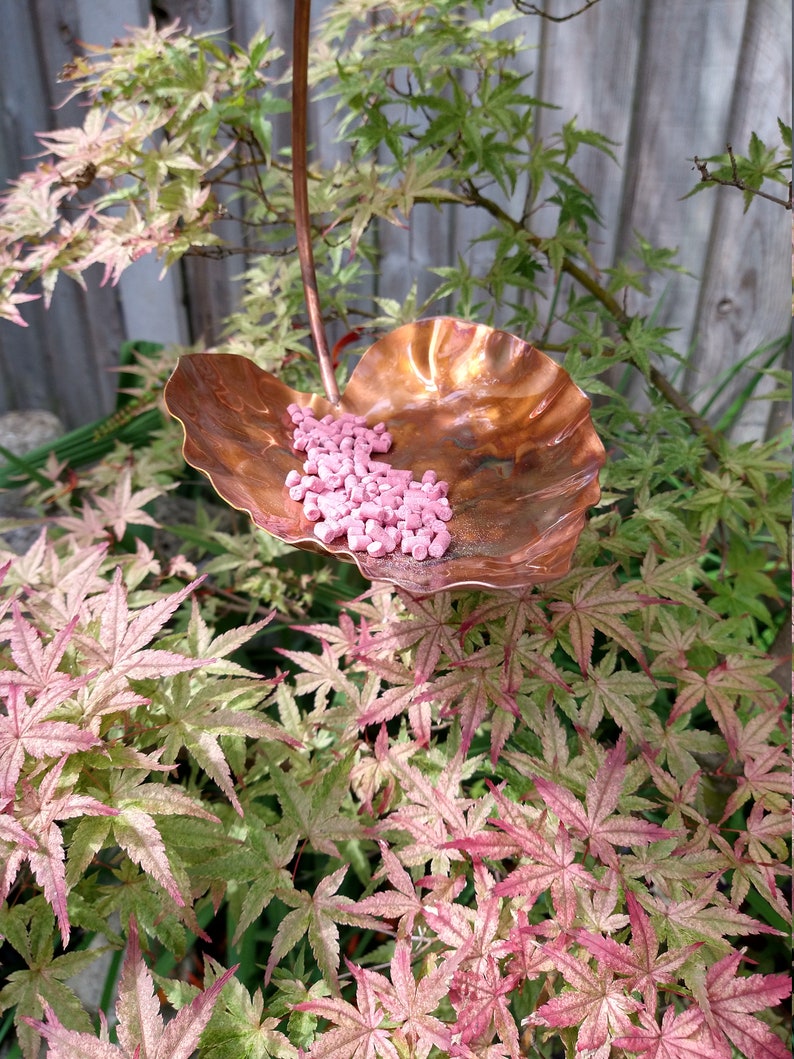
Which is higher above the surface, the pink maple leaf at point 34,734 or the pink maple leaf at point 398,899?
the pink maple leaf at point 34,734

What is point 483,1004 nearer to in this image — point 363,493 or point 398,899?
point 398,899

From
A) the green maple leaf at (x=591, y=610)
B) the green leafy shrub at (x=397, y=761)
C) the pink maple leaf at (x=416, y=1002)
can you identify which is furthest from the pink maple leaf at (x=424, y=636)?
the pink maple leaf at (x=416, y=1002)

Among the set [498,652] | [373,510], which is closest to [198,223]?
[373,510]

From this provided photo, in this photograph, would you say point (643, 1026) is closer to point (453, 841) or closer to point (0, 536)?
point (453, 841)

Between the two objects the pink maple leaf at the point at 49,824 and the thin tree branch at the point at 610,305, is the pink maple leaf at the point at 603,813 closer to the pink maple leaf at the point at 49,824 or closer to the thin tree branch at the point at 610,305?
the pink maple leaf at the point at 49,824

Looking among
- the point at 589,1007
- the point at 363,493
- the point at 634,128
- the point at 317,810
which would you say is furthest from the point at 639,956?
the point at 634,128

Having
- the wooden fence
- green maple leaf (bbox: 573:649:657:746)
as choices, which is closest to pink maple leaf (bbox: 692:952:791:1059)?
green maple leaf (bbox: 573:649:657:746)
